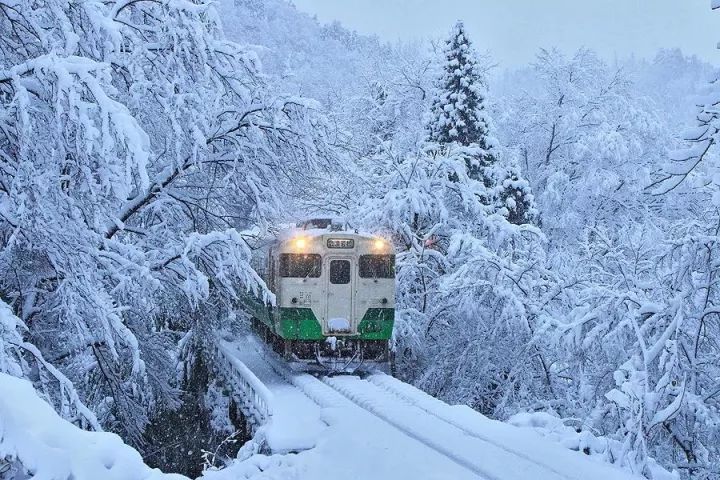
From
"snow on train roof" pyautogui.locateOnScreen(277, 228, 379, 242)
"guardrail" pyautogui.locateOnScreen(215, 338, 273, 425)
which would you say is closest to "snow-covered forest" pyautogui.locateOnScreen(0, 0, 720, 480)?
"guardrail" pyautogui.locateOnScreen(215, 338, 273, 425)

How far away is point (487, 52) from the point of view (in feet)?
128

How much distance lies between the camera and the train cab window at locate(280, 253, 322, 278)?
16.4m

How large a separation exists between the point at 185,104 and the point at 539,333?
8.24m

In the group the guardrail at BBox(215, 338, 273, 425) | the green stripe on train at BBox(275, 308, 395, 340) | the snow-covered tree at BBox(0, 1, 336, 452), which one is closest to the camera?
the snow-covered tree at BBox(0, 1, 336, 452)

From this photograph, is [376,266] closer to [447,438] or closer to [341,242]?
[341,242]

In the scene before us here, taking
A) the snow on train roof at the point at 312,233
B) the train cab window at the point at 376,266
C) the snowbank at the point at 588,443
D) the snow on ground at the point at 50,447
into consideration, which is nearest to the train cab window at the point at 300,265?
the snow on train roof at the point at 312,233

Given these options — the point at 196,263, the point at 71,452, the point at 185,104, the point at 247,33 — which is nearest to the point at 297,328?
the point at 196,263

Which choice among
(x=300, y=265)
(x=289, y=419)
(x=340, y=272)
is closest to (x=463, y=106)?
(x=340, y=272)

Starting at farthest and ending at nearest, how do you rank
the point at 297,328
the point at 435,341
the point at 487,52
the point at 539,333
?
the point at 487,52 < the point at 435,341 < the point at 297,328 < the point at 539,333

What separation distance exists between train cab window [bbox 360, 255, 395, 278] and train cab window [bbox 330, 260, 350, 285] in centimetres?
32

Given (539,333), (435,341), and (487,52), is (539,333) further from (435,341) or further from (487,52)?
(487,52)

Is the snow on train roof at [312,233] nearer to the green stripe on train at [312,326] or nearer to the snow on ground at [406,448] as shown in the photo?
the green stripe on train at [312,326]

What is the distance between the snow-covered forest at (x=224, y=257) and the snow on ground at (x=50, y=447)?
27 millimetres

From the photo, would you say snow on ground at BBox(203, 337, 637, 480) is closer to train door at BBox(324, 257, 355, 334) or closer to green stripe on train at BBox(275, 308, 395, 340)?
green stripe on train at BBox(275, 308, 395, 340)
